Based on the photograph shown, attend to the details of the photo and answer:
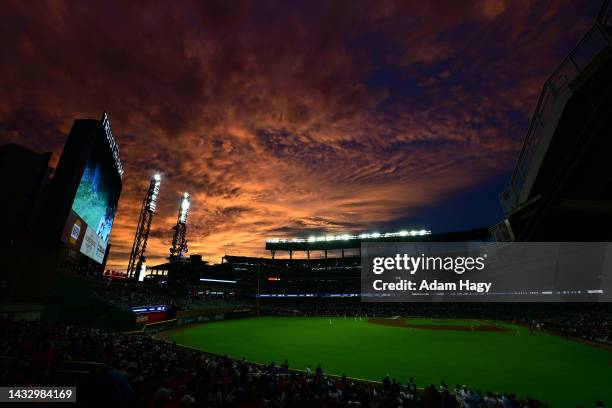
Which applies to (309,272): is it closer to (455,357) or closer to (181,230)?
(181,230)

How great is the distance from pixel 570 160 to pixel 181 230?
67.5m

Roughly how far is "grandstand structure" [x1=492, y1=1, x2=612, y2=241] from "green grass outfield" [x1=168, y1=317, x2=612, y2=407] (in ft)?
43.6

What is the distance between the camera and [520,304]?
57875mm

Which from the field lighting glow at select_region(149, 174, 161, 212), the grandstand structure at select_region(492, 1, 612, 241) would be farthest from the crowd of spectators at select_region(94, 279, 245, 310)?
the grandstand structure at select_region(492, 1, 612, 241)

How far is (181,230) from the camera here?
62.5 m

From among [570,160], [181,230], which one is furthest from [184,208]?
[570,160]

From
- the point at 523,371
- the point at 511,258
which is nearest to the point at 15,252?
the point at 511,258

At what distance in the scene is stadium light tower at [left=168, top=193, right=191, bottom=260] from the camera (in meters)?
60.9

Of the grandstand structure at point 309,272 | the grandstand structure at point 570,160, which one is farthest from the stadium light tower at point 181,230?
the grandstand structure at point 570,160

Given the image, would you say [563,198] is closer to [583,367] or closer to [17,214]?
[583,367]

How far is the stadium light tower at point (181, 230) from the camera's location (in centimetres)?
6088

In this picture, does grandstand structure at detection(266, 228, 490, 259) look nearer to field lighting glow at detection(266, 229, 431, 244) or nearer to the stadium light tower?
field lighting glow at detection(266, 229, 431, 244)

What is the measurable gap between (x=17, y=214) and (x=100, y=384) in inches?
1079

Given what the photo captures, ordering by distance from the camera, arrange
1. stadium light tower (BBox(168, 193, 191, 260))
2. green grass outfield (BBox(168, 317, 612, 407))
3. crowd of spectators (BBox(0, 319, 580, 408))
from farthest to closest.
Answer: stadium light tower (BBox(168, 193, 191, 260)) < green grass outfield (BBox(168, 317, 612, 407)) < crowd of spectators (BBox(0, 319, 580, 408))
